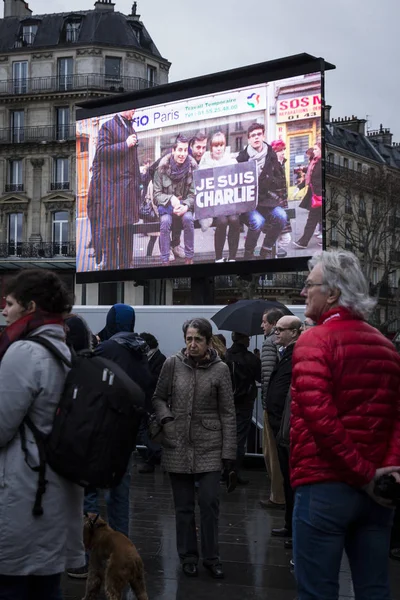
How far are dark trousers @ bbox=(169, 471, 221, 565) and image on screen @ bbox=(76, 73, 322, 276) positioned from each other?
1267cm

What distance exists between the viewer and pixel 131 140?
2234 cm

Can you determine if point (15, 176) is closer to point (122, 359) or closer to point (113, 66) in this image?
point (113, 66)

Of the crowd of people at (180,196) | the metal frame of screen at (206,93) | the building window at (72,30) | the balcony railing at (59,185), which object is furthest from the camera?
the building window at (72,30)

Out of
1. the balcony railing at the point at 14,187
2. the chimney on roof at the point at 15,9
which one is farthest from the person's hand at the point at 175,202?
the chimney on roof at the point at 15,9

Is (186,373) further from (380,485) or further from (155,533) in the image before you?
(380,485)

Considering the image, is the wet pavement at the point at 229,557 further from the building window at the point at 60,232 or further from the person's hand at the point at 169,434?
the building window at the point at 60,232

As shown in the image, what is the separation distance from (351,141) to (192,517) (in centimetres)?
6460

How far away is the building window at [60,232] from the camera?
52281 mm

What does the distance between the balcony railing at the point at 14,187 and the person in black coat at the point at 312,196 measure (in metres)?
36.4

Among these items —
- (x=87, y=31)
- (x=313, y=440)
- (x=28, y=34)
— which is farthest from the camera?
(x=28, y=34)

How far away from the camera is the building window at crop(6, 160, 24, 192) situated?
53.7 meters

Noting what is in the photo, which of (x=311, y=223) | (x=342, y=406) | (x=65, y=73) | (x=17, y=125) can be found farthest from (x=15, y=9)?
(x=342, y=406)

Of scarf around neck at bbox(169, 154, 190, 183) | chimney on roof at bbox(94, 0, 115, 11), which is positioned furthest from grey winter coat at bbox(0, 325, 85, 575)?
chimney on roof at bbox(94, 0, 115, 11)

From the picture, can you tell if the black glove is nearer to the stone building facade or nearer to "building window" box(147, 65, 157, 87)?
the stone building facade
